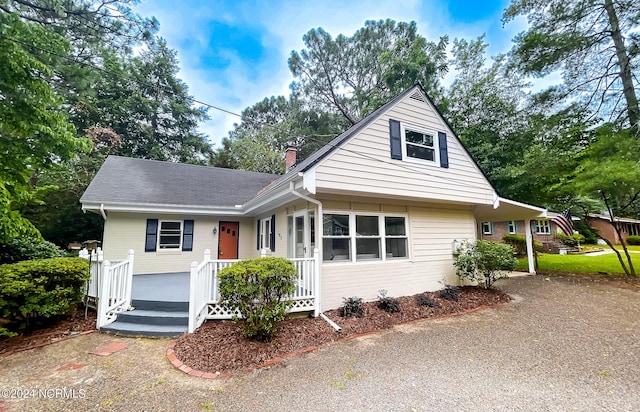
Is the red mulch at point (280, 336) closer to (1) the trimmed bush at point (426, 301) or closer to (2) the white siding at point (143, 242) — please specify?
(1) the trimmed bush at point (426, 301)

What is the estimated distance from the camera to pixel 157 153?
2273 centimetres

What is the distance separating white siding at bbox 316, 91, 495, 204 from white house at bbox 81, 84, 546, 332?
0.03 meters

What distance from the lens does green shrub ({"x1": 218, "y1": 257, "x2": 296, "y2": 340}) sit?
13.8ft

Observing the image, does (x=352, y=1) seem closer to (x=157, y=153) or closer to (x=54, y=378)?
(x=54, y=378)

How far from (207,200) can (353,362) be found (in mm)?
8729

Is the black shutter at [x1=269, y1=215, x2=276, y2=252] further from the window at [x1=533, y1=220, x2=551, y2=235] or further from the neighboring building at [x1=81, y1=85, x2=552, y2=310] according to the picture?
the window at [x1=533, y1=220, x2=551, y2=235]

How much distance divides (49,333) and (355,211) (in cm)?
648

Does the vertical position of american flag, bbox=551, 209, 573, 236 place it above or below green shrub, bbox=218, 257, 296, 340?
above

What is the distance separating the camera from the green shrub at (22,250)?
7.11 metres

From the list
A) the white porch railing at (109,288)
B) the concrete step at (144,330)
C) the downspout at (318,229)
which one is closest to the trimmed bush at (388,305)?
the downspout at (318,229)

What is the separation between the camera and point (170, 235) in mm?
9922

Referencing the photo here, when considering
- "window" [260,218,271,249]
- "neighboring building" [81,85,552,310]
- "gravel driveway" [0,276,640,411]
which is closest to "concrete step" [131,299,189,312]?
"gravel driveway" [0,276,640,411]

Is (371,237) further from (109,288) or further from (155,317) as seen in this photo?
(109,288)

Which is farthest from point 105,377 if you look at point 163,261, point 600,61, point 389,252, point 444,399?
point 600,61
